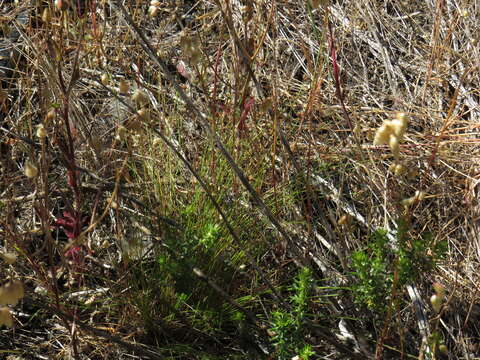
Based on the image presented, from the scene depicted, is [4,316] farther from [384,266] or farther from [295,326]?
[384,266]

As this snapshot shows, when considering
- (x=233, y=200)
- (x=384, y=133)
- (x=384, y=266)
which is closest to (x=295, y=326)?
(x=384, y=266)

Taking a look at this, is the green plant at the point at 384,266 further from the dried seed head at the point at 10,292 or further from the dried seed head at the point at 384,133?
the dried seed head at the point at 10,292

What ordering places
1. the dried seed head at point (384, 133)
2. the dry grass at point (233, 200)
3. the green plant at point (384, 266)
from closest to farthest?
the dried seed head at point (384, 133) < the green plant at point (384, 266) < the dry grass at point (233, 200)

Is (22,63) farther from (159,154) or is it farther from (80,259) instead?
(80,259)

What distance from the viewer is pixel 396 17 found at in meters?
2.62

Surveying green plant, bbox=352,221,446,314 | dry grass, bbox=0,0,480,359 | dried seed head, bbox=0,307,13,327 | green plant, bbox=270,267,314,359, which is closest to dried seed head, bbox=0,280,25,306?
dried seed head, bbox=0,307,13,327

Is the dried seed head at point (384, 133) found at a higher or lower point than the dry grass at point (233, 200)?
higher

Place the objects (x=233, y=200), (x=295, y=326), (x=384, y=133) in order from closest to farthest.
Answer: (x=384, y=133) → (x=295, y=326) → (x=233, y=200)

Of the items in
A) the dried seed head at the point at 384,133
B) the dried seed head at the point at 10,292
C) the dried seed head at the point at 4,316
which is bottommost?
the dried seed head at the point at 384,133

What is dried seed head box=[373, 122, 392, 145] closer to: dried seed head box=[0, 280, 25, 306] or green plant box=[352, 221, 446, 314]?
green plant box=[352, 221, 446, 314]

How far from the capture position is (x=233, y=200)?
1.75m

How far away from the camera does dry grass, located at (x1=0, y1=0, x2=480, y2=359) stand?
1.55m

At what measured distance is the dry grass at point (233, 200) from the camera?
5.10 feet

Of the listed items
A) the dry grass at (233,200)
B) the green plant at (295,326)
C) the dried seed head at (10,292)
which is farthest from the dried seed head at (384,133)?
the dried seed head at (10,292)
